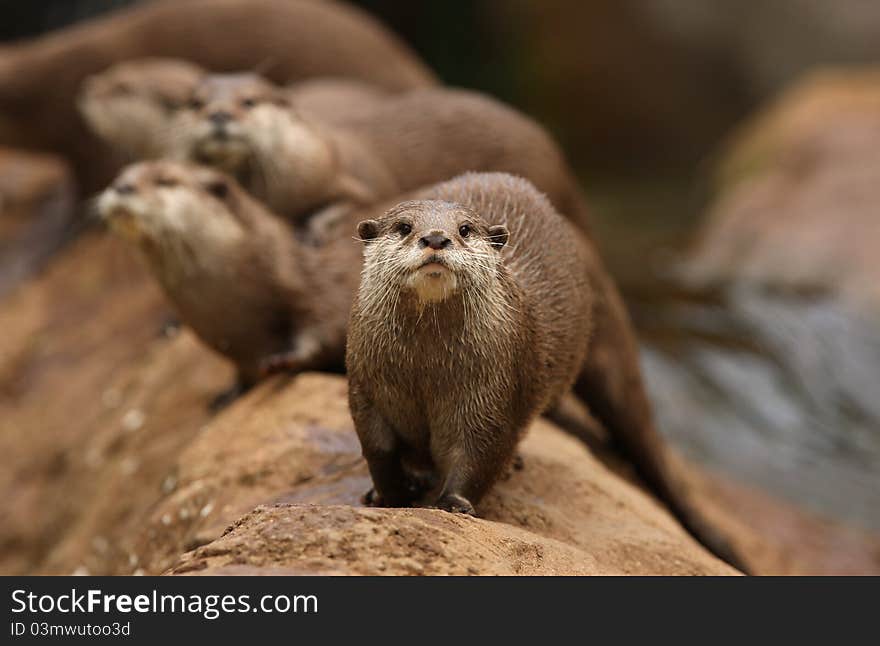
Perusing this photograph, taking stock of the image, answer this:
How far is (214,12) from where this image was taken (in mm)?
6738

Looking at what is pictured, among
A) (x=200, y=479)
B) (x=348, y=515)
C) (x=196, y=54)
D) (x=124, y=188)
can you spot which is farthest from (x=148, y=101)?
(x=348, y=515)

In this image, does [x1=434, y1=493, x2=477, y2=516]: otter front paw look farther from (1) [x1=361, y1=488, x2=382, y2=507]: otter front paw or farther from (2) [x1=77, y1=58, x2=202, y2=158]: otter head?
(2) [x1=77, y1=58, x2=202, y2=158]: otter head

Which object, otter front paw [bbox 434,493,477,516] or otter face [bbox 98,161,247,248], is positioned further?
otter face [bbox 98,161,247,248]

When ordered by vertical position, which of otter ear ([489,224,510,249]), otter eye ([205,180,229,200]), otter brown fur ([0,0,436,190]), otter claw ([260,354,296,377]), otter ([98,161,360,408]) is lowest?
otter brown fur ([0,0,436,190])

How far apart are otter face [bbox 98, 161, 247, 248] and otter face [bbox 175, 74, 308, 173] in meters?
0.42

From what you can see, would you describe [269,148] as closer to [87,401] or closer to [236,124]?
[236,124]

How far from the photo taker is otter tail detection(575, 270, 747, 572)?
149 inches

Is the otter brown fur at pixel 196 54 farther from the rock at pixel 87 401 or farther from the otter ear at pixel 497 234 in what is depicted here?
the otter ear at pixel 497 234

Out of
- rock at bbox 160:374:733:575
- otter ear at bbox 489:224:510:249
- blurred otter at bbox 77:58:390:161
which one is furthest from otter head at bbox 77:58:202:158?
otter ear at bbox 489:224:510:249

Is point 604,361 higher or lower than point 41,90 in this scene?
higher
